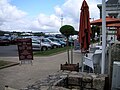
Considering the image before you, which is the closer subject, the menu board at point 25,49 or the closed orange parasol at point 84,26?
the closed orange parasol at point 84,26

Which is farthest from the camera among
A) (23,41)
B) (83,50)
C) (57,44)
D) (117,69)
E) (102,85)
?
(57,44)

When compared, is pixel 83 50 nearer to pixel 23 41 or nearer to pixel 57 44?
pixel 23 41

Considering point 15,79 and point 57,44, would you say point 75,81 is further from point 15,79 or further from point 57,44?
point 57,44

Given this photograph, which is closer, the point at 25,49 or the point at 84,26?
the point at 84,26

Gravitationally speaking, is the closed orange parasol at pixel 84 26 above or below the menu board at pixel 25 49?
above

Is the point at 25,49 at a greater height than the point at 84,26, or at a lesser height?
lesser

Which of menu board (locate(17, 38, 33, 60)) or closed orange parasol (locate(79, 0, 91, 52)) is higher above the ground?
closed orange parasol (locate(79, 0, 91, 52))

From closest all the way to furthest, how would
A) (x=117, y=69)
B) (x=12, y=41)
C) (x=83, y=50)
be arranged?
(x=117, y=69)
(x=83, y=50)
(x=12, y=41)

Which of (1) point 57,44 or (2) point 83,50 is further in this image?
(1) point 57,44

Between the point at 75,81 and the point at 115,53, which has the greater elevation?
the point at 115,53

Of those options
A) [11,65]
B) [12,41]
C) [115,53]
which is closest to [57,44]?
[12,41]

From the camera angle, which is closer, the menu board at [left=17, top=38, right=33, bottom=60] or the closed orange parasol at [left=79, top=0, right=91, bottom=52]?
the closed orange parasol at [left=79, top=0, right=91, bottom=52]

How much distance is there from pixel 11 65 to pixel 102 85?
8.57 meters

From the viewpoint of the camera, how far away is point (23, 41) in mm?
13383
